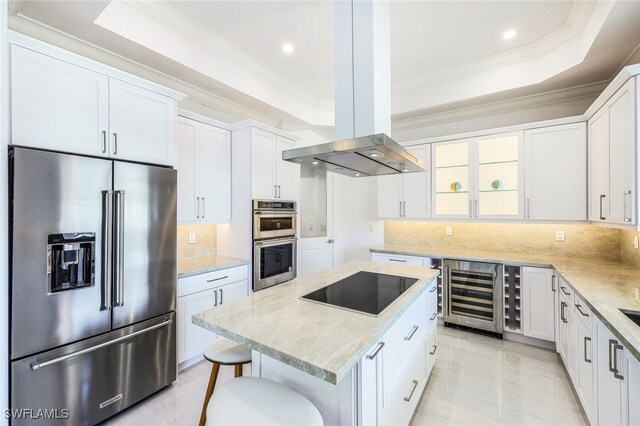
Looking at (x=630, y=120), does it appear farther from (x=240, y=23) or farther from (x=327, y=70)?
(x=240, y=23)

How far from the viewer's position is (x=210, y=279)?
2.80 meters

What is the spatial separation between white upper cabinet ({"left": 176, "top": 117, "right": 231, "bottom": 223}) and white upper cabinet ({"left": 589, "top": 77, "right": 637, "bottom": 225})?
137 inches

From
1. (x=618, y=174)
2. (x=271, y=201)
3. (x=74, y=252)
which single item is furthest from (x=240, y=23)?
(x=618, y=174)

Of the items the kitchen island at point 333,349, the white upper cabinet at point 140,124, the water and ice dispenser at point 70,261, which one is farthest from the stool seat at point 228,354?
the white upper cabinet at point 140,124

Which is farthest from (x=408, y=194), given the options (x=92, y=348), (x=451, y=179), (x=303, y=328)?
(x=92, y=348)

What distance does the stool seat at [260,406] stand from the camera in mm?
1117

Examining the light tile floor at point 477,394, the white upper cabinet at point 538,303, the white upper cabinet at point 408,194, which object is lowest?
the light tile floor at point 477,394

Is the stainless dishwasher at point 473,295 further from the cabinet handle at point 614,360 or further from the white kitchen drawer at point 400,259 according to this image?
the cabinet handle at point 614,360

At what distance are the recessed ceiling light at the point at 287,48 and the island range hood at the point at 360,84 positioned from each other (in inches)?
48.8

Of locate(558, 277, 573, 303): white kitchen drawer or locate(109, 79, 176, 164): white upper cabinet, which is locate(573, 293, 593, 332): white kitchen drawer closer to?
locate(558, 277, 573, 303): white kitchen drawer

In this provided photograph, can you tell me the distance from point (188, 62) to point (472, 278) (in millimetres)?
3813

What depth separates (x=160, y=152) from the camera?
91.5 inches

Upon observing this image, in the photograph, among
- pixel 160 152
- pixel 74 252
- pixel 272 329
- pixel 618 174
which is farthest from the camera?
pixel 160 152

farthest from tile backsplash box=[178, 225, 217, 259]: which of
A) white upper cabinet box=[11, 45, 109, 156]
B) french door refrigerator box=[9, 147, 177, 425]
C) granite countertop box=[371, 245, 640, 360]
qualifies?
granite countertop box=[371, 245, 640, 360]
